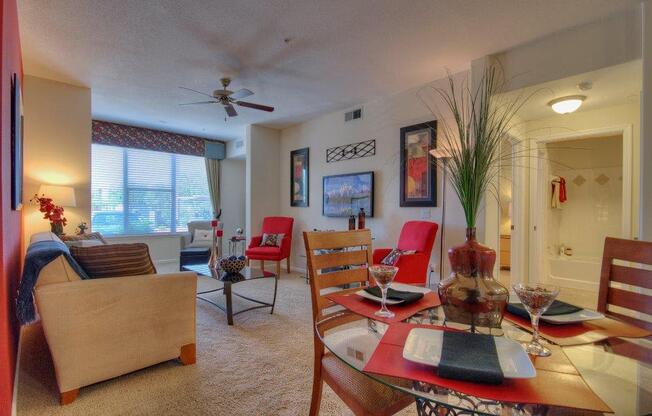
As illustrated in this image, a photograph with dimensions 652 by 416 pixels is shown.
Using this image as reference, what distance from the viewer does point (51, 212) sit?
3.51 metres

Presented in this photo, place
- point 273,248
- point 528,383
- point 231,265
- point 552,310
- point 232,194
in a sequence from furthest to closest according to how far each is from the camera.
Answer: point 232,194 < point 273,248 < point 231,265 < point 552,310 < point 528,383

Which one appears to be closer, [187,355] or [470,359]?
[470,359]

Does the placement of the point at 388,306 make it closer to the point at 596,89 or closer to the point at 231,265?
the point at 231,265

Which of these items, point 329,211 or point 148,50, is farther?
point 329,211

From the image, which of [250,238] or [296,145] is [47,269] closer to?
[250,238]

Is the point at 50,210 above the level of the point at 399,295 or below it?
above

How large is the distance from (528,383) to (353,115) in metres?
4.40

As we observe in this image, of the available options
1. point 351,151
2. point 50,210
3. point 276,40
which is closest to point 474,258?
point 276,40

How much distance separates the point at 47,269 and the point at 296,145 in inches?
174

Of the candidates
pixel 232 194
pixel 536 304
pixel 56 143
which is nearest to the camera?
pixel 536 304

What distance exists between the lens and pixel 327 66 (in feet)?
11.0

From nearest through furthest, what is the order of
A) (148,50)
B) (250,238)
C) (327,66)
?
(148,50), (327,66), (250,238)

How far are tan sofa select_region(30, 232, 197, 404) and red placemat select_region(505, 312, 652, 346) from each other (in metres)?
1.99

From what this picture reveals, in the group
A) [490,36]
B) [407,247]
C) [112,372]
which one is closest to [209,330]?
[112,372]
